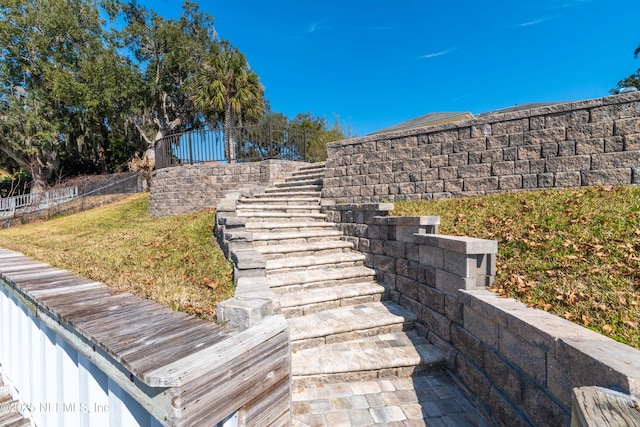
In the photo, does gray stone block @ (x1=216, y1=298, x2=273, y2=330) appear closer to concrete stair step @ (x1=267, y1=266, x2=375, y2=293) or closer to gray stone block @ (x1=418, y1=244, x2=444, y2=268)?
concrete stair step @ (x1=267, y1=266, x2=375, y2=293)

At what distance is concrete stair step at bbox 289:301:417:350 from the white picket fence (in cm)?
1787

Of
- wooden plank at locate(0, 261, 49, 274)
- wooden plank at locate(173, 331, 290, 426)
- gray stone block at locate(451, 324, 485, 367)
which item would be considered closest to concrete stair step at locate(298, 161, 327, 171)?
gray stone block at locate(451, 324, 485, 367)

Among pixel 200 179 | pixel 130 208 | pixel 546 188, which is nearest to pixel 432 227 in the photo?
pixel 546 188

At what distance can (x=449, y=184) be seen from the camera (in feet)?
19.1

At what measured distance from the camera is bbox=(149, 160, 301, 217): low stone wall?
9430 mm

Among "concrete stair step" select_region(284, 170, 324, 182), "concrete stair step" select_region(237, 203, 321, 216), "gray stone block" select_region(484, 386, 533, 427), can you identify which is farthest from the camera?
"concrete stair step" select_region(284, 170, 324, 182)

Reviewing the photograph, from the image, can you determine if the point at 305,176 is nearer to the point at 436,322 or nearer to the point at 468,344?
the point at 436,322

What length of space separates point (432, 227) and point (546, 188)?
2740mm

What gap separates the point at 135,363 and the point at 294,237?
424 centimetres

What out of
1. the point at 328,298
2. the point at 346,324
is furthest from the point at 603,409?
the point at 328,298

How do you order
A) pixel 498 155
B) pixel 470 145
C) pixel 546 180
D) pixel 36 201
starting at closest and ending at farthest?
pixel 546 180 < pixel 498 155 < pixel 470 145 < pixel 36 201

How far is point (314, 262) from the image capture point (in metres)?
4.72

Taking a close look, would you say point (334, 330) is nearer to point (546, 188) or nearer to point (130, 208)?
point (546, 188)

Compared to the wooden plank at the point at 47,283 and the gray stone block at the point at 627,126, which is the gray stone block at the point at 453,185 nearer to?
the gray stone block at the point at 627,126
